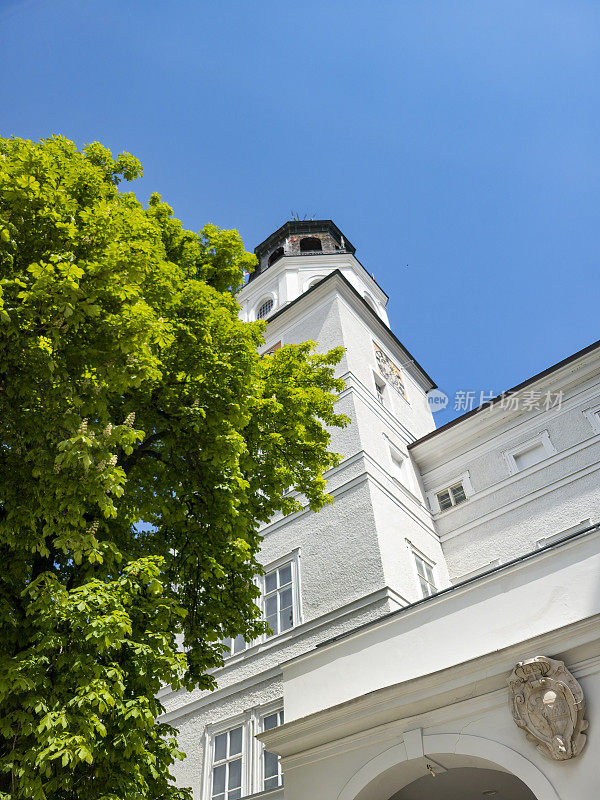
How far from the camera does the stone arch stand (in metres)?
6.95

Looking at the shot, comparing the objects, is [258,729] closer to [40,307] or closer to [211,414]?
[211,414]

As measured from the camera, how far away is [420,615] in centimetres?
919

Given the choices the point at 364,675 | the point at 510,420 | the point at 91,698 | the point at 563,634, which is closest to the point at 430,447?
the point at 510,420

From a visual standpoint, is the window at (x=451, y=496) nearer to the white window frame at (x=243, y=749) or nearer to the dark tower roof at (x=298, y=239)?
the white window frame at (x=243, y=749)

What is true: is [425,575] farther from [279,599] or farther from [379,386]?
[379,386]

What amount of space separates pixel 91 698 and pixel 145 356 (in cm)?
353

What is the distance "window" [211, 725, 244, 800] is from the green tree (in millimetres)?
6116

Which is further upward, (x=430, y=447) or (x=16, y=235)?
(x=430, y=447)

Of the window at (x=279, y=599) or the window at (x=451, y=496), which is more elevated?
the window at (x=451, y=496)

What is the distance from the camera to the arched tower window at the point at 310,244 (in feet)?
101

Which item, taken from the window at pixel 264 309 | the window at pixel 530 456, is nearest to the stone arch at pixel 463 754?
the window at pixel 530 456

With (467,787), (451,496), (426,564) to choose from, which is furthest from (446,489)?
(467,787)

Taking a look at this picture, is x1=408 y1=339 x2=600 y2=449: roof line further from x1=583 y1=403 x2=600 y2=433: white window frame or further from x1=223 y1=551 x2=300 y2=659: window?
x1=223 y1=551 x2=300 y2=659: window

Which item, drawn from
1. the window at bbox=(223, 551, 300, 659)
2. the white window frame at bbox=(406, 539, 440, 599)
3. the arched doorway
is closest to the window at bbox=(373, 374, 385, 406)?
the white window frame at bbox=(406, 539, 440, 599)
